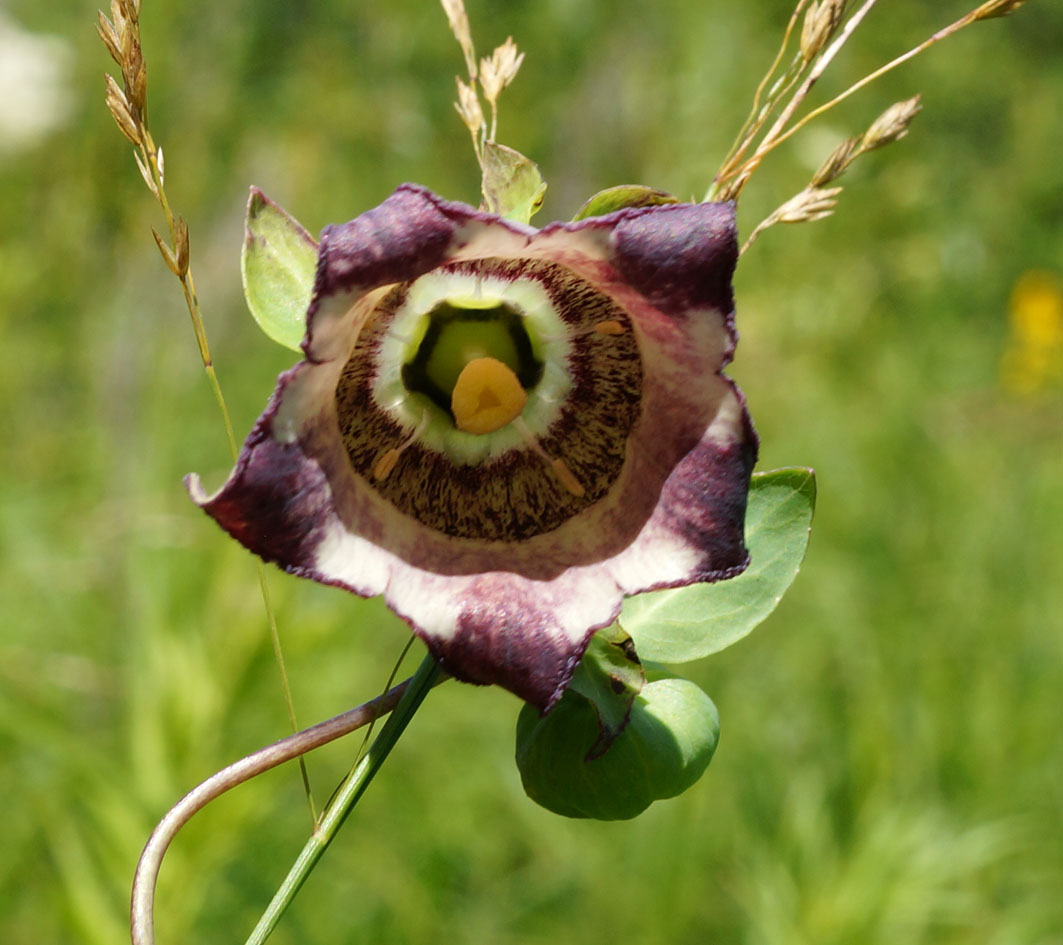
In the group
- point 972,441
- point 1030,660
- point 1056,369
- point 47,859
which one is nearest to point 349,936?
point 47,859

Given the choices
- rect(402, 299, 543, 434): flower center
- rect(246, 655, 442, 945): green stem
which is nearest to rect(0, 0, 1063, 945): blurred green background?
rect(402, 299, 543, 434): flower center

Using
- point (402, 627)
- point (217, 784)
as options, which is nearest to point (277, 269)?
point (217, 784)

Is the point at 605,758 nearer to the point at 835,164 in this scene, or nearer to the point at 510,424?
the point at 510,424

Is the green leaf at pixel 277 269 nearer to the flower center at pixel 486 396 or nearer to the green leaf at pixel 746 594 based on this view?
the flower center at pixel 486 396

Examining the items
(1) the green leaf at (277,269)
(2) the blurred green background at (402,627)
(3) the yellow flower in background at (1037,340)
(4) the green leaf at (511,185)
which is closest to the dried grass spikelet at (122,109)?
(1) the green leaf at (277,269)

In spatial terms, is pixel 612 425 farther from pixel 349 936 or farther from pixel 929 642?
pixel 929 642

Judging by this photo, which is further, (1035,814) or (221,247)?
(221,247)
